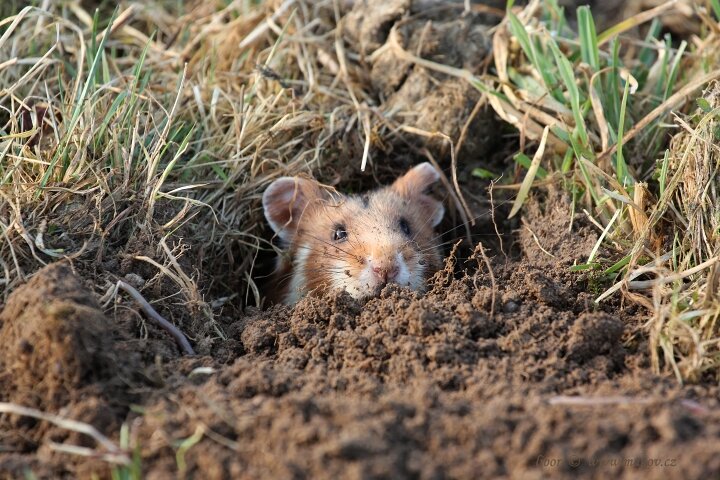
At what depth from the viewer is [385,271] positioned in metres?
4.66

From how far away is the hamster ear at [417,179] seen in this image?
5.56 metres

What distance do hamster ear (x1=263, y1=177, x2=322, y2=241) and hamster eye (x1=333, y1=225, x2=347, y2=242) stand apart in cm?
31

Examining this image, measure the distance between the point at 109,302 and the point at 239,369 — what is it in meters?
0.87

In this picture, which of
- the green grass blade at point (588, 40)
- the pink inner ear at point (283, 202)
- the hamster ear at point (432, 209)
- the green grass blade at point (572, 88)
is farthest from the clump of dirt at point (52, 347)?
the green grass blade at point (588, 40)

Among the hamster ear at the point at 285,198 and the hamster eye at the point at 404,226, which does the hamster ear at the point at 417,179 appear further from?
the hamster ear at the point at 285,198

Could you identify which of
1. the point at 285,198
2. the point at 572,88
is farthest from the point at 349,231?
the point at 572,88

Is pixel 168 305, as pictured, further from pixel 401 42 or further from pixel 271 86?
pixel 401 42

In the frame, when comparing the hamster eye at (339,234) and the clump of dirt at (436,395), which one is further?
the hamster eye at (339,234)

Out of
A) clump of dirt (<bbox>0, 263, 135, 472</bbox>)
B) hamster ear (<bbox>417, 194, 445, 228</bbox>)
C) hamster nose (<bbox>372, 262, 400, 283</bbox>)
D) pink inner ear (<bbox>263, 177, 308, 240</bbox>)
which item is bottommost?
hamster ear (<bbox>417, 194, 445, 228</bbox>)

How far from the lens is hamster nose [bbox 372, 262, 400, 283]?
4.65 m

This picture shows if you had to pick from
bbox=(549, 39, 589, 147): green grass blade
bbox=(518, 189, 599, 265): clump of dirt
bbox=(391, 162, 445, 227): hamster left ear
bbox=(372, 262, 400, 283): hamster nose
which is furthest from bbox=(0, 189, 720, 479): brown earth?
bbox=(391, 162, 445, 227): hamster left ear

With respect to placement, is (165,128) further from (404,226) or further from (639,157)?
(639,157)

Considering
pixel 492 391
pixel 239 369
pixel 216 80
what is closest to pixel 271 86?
pixel 216 80

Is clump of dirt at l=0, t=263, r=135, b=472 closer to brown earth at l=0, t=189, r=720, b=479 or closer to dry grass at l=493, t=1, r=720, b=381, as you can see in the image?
brown earth at l=0, t=189, r=720, b=479
